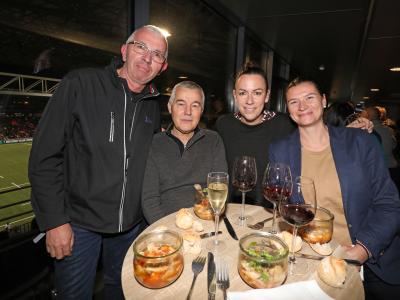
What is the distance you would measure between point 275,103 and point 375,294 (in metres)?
7.91

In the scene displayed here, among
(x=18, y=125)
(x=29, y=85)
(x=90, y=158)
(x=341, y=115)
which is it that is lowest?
(x=90, y=158)

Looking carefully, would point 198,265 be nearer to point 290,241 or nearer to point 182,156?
point 290,241

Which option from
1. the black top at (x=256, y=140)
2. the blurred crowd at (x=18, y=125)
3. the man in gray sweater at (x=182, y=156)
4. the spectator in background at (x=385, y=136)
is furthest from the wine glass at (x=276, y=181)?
the spectator in background at (x=385, y=136)

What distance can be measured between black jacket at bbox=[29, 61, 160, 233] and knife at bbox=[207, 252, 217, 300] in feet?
2.73

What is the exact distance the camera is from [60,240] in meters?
1.51

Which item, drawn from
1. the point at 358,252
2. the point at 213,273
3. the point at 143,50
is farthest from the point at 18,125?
the point at 358,252

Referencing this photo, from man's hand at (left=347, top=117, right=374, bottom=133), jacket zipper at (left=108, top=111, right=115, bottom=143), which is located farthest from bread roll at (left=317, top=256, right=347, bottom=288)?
man's hand at (left=347, top=117, right=374, bottom=133)

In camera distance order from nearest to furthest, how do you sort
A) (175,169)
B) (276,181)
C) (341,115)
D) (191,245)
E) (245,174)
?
1. (191,245)
2. (276,181)
3. (245,174)
4. (175,169)
5. (341,115)

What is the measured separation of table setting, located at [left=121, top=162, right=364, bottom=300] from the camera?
2.84 ft

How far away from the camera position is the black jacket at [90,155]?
4.89ft

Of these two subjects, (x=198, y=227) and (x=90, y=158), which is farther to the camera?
(x=90, y=158)

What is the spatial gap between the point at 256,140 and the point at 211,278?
1.38m

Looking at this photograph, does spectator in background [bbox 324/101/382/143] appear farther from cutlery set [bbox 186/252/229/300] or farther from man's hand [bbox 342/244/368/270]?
cutlery set [bbox 186/252/229/300]

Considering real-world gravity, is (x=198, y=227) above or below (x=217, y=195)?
below
